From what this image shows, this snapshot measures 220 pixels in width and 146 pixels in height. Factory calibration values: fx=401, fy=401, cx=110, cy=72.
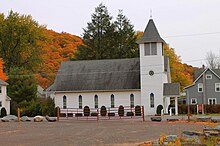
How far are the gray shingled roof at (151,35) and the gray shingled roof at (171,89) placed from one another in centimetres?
558

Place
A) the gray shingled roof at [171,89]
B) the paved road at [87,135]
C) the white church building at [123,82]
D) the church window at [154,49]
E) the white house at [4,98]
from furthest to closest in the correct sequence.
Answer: the white house at [4,98], the church window at [154,49], the white church building at [123,82], the gray shingled roof at [171,89], the paved road at [87,135]

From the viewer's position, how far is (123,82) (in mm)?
51156

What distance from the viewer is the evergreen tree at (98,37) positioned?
71.5 meters

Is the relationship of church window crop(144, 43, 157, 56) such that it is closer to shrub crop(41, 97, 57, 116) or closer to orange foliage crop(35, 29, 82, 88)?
shrub crop(41, 97, 57, 116)

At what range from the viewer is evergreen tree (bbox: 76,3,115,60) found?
71500 millimetres

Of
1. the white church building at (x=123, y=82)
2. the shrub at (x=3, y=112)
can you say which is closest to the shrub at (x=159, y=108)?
the white church building at (x=123, y=82)

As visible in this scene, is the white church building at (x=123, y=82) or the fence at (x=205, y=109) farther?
the fence at (x=205, y=109)

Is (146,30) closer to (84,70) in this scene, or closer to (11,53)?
(84,70)

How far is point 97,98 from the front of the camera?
170 feet

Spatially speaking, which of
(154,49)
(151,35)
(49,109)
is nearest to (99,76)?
(49,109)

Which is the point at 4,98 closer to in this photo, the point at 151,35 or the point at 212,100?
the point at 151,35

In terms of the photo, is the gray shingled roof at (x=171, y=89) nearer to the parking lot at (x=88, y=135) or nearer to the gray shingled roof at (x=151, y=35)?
the gray shingled roof at (x=151, y=35)

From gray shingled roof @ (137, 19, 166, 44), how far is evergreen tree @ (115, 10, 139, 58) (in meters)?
18.0

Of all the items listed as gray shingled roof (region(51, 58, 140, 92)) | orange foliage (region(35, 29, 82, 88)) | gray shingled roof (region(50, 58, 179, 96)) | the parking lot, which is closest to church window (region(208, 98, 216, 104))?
gray shingled roof (region(50, 58, 179, 96))
